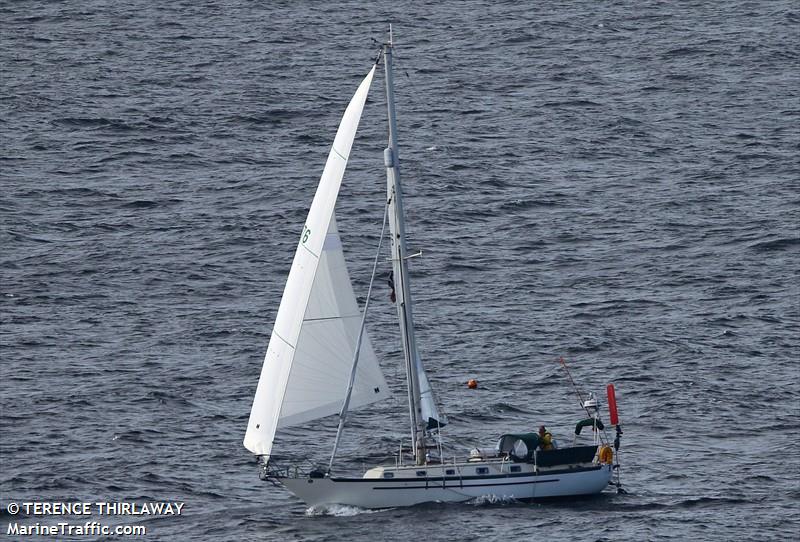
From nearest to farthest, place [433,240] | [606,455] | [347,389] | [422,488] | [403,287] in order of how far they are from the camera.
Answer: [422,488] < [347,389] < [403,287] < [606,455] < [433,240]

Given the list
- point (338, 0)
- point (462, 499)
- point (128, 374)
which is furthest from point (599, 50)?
point (462, 499)

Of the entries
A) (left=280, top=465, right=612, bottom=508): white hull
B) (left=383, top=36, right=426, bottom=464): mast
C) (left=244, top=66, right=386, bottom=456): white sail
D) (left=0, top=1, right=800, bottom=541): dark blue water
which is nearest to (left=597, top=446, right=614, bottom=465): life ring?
(left=280, top=465, right=612, bottom=508): white hull

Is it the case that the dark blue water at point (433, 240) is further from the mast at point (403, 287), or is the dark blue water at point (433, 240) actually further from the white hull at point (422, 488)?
the mast at point (403, 287)

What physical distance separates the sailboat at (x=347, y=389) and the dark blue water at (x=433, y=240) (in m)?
0.90

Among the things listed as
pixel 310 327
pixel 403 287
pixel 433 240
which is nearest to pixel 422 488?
pixel 310 327

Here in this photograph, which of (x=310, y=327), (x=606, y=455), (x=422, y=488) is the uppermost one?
(x=310, y=327)

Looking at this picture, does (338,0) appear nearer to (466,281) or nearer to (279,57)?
(279,57)

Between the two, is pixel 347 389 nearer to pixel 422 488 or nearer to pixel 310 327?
pixel 310 327

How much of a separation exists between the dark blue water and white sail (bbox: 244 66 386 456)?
3501mm

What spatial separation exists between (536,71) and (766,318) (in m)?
51.6

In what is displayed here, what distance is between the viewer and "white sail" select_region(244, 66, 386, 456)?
49.4 m

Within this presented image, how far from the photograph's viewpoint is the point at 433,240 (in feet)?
278

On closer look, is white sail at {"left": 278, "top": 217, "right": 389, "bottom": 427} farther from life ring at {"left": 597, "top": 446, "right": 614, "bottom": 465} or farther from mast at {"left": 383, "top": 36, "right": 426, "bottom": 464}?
life ring at {"left": 597, "top": 446, "right": 614, "bottom": 465}

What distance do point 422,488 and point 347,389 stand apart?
4.07m
